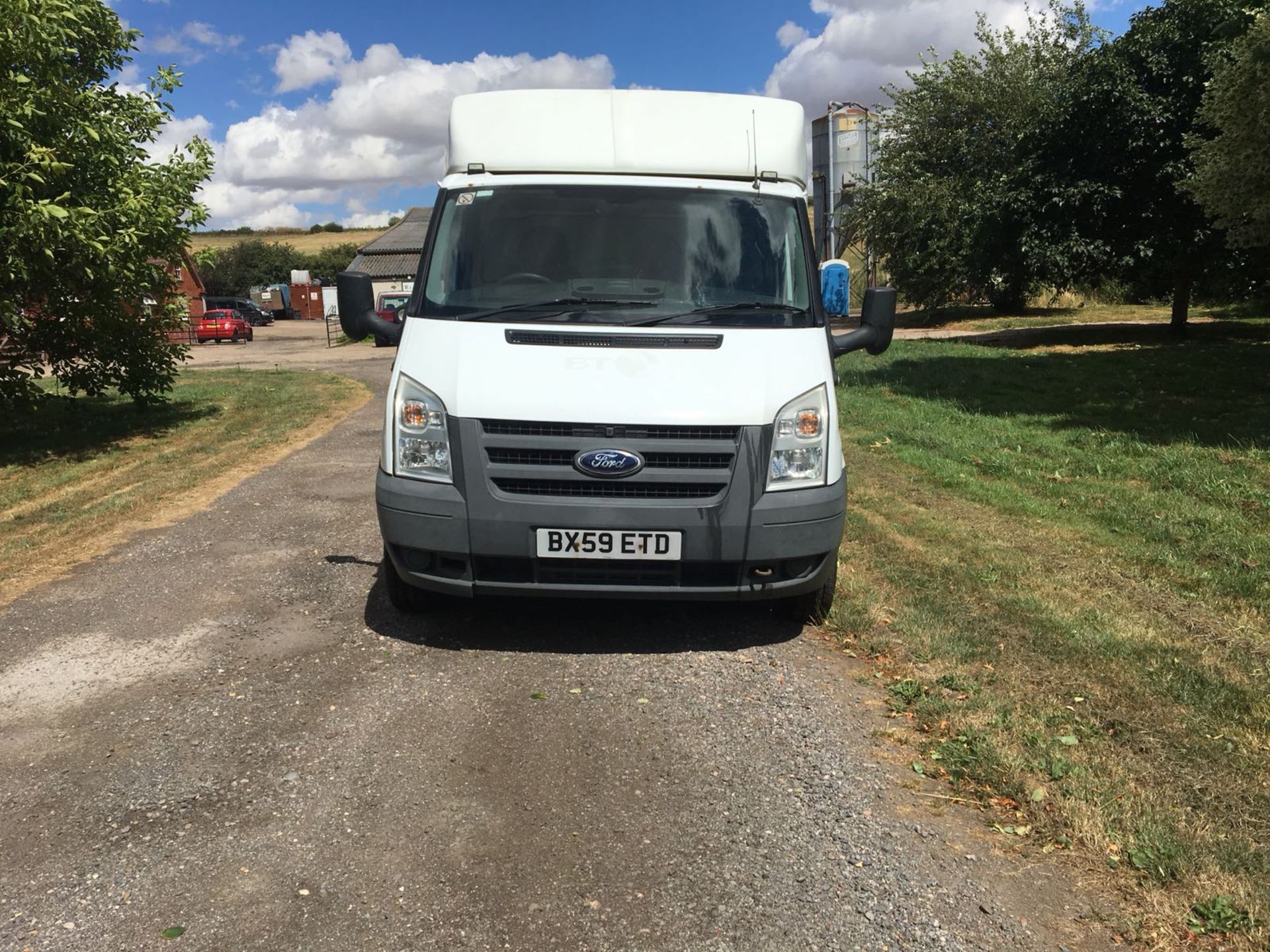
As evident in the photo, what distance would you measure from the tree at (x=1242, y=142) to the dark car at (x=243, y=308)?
43.3 meters

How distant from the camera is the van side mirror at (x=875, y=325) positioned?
5.39 metres

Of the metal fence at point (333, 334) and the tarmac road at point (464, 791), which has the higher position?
the metal fence at point (333, 334)

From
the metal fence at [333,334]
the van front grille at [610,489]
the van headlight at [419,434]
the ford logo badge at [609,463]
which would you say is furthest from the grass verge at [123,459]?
the metal fence at [333,334]

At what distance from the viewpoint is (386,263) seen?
207ft

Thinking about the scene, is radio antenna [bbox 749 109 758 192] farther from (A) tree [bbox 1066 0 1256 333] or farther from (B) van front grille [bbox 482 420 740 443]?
(A) tree [bbox 1066 0 1256 333]

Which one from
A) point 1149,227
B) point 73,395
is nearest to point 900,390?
point 1149,227

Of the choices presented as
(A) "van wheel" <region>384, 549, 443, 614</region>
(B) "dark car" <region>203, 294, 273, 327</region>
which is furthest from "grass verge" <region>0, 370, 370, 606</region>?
(B) "dark car" <region>203, 294, 273, 327</region>

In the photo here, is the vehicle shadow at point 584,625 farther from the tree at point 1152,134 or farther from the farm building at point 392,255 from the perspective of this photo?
the farm building at point 392,255

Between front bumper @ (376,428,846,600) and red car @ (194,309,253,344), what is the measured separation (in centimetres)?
4489

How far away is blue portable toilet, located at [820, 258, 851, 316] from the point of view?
5363mm

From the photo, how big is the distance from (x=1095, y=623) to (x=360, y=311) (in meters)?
4.12

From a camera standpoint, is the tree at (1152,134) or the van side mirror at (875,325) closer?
the van side mirror at (875,325)

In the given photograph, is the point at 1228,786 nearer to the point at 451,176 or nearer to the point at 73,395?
the point at 451,176

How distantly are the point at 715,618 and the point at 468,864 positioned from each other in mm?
2440
